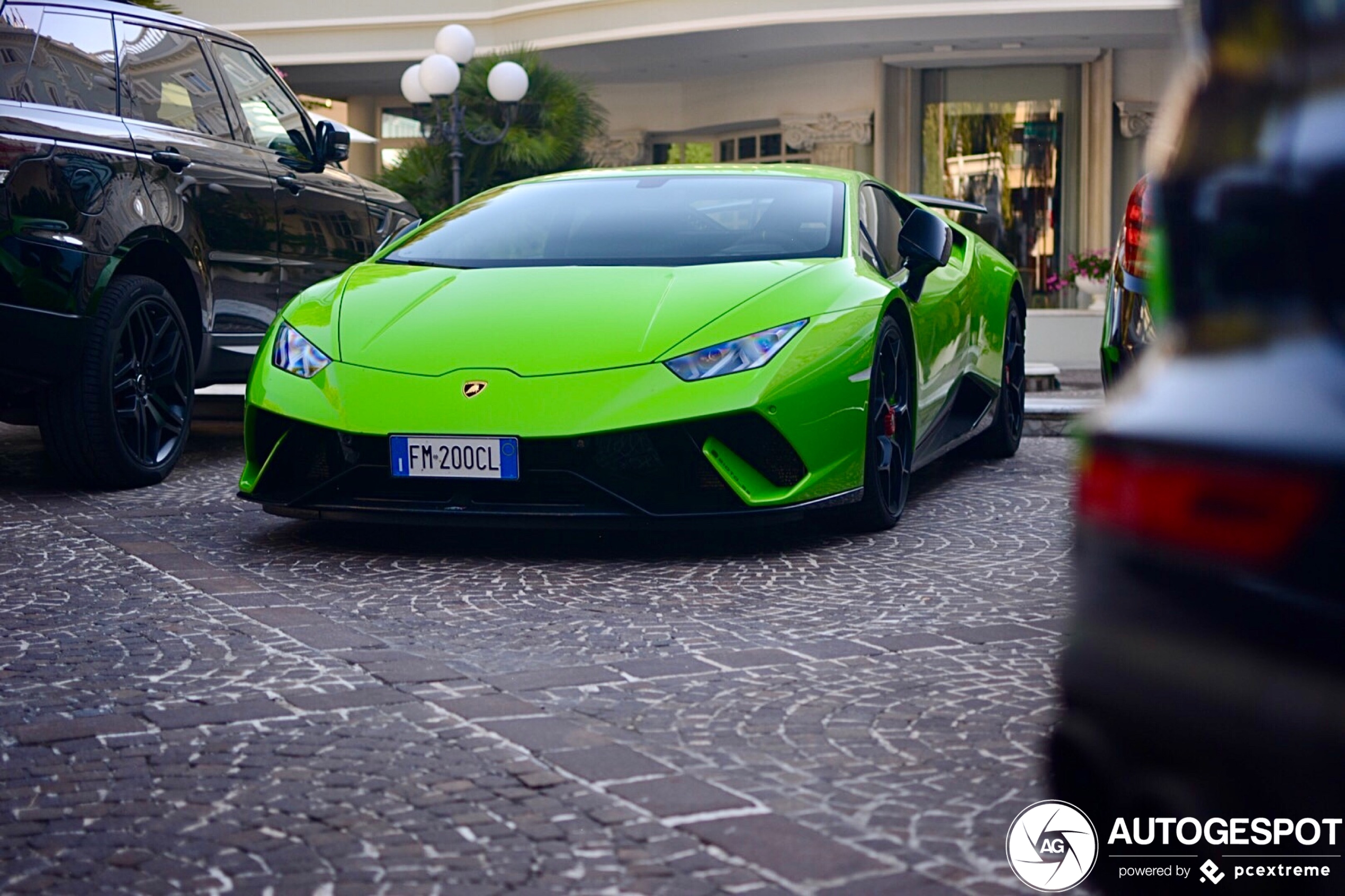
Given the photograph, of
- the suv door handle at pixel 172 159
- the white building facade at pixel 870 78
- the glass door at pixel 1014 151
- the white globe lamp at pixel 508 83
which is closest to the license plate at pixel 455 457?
the suv door handle at pixel 172 159

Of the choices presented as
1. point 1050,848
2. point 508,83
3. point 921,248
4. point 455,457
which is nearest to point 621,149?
point 508,83

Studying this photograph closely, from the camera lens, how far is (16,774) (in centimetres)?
295

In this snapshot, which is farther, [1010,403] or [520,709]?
[1010,403]

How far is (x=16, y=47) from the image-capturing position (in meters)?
6.16

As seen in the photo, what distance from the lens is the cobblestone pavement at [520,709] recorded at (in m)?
2.50

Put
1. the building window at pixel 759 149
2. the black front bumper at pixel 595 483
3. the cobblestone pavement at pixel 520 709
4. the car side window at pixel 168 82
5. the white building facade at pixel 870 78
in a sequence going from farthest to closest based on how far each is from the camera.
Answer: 1. the building window at pixel 759 149
2. the white building facade at pixel 870 78
3. the car side window at pixel 168 82
4. the black front bumper at pixel 595 483
5. the cobblestone pavement at pixel 520 709

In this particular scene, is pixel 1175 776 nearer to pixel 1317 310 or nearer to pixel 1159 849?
pixel 1159 849

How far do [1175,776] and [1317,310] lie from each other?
41cm

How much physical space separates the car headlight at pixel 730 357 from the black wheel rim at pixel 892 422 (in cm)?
46

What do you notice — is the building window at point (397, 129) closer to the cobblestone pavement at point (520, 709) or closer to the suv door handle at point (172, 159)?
the suv door handle at point (172, 159)

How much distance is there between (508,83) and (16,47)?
1278cm

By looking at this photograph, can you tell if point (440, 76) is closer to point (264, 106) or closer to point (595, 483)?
point (264, 106)

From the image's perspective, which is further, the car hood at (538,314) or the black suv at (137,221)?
the black suv at (137,221)

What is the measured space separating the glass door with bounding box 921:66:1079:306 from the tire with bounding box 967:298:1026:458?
50.9ft
